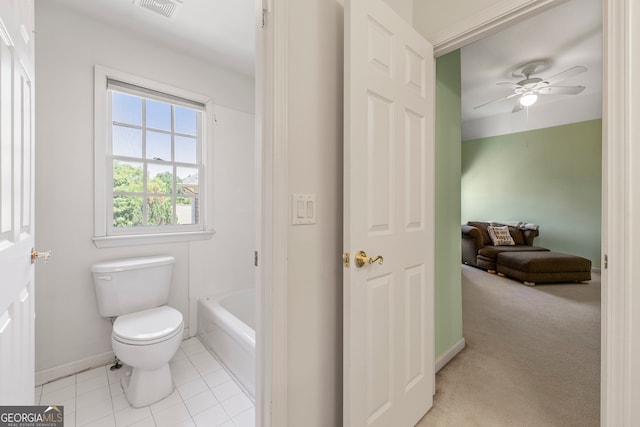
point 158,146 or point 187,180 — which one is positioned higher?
point 158,146

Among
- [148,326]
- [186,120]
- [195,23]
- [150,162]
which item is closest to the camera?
[148,326]

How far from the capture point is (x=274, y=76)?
1.00 m

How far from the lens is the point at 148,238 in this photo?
2.18m

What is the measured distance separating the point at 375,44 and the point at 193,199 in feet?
6.71

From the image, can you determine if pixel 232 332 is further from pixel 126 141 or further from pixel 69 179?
pixel 126 141

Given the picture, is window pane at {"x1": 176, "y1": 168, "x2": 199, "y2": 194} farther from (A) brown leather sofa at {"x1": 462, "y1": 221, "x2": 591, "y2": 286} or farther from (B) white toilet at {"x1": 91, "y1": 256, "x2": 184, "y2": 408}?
(A) brown leather sofa at {"x1": 462, "y1": 221, "x2": 591, "y2": 286}

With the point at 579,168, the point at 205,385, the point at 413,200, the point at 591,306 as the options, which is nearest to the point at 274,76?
the point at 413,200

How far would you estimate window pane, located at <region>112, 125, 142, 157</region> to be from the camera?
212 centimetres

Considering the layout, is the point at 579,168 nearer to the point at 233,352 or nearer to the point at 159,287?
the point at 233,352

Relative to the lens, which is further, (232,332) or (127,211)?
(127,211)

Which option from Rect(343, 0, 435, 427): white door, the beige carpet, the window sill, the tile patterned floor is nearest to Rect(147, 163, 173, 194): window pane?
the window sill

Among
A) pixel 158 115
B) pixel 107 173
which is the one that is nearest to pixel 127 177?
pixel 107 173

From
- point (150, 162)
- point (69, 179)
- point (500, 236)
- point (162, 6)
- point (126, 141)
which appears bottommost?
point (500, 236)

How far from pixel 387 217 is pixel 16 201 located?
1.30 metres
